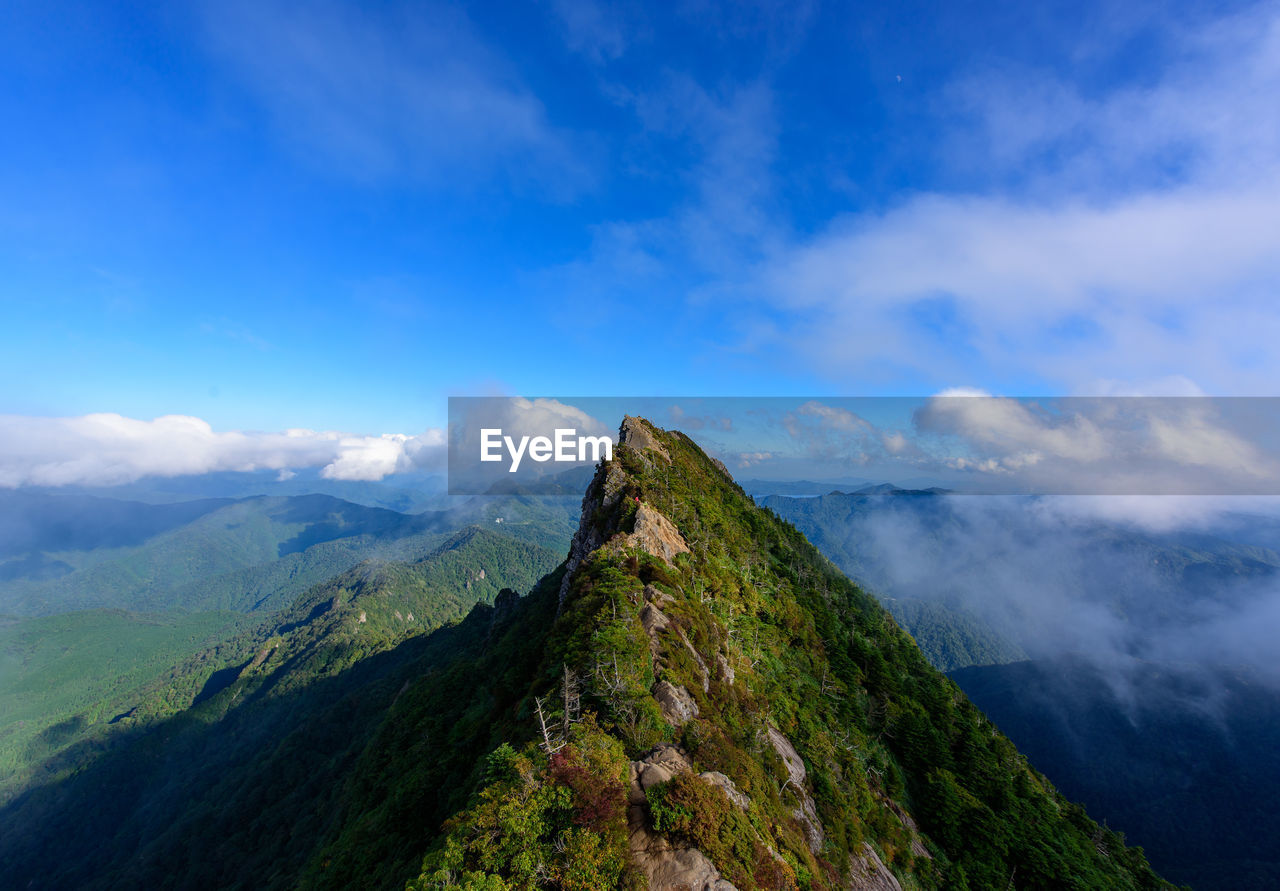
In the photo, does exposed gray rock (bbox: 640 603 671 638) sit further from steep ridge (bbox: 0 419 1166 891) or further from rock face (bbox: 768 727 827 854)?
rock face (bbox: 768 727 827 854)

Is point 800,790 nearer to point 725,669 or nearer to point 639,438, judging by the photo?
Result: point 725,669

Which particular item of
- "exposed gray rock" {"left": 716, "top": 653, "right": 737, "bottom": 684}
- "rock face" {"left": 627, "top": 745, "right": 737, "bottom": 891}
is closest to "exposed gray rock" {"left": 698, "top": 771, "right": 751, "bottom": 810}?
"rock face" {"left": 627, "top": 745, "right": 737, "bottom": 891}

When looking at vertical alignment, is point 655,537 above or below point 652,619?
above

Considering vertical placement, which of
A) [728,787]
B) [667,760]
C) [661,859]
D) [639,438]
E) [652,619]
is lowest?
[728,787]

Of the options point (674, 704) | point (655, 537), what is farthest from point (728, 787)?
point (655, 537)

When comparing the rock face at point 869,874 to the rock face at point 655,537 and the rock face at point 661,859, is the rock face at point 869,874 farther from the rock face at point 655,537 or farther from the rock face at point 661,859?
the rock face at point 655,537

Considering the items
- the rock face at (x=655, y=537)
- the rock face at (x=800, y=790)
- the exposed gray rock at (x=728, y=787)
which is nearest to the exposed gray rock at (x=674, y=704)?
the exposed gray rock at (x=728, y=787)
